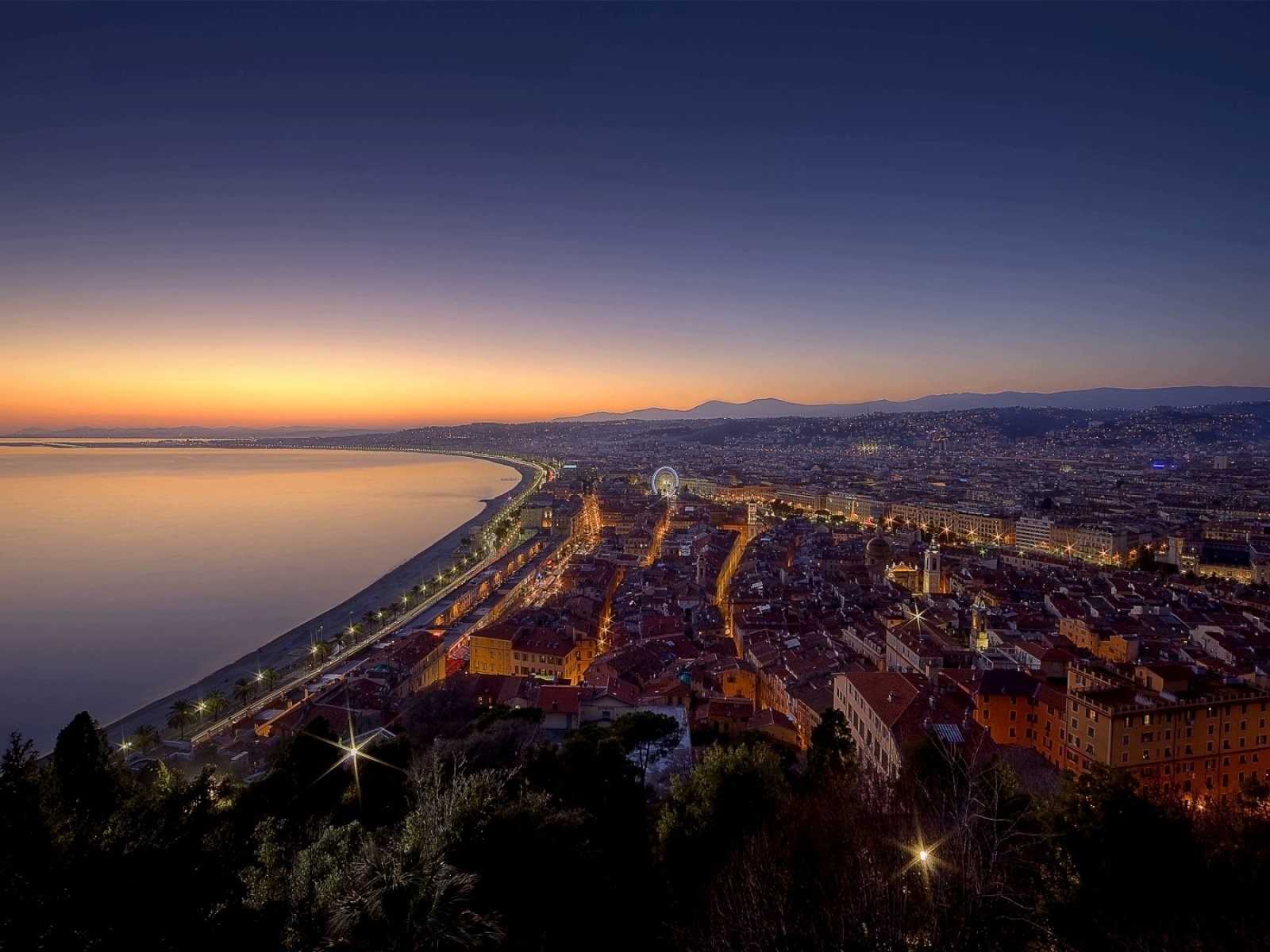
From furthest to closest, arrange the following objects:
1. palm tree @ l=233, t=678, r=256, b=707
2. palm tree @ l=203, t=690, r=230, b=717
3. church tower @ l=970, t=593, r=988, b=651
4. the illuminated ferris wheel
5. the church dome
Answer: the illuminated ferris wheel → the church dome → church tower @ l=970, t=593, r=988, b=651 → palm tree @ l=233, t=678, r=256, b=707 → palm tree @ l=203, t=690, r=230, b=717

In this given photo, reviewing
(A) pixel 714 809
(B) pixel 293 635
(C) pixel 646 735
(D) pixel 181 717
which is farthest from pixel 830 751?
(B) pixel 293 635

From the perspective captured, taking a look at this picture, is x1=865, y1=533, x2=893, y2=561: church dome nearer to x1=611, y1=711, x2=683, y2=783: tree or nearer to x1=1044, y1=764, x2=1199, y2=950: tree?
x1=611, y1=711, x2=683, y2=783: tree

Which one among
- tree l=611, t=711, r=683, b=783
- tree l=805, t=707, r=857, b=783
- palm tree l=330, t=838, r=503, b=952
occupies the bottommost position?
tree l=611, t=711, r=683, b=783

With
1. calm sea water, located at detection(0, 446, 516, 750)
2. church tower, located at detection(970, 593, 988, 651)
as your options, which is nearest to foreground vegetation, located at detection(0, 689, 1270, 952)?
church tower, located at detection(970, 593, 988, 651)

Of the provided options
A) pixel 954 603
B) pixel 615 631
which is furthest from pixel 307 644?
pixel 954 603

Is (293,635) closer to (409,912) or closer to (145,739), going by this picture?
(145,739)

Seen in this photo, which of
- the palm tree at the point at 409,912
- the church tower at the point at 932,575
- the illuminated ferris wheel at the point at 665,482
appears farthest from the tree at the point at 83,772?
the illuminated ferris wheel at the point at 665,482

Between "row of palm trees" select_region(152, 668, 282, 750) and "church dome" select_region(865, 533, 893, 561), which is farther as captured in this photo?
"church dome" select_region(865, 533, 893, 561)
